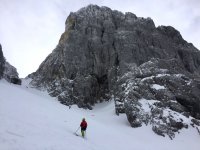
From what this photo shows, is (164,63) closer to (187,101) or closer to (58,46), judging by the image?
(187,101)

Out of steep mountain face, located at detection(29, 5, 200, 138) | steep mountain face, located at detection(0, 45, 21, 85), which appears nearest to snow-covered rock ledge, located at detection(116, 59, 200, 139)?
steep mountain face, located at detection(29, 5, 200, 138)

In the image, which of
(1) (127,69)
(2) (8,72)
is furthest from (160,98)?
(2) (8,72)

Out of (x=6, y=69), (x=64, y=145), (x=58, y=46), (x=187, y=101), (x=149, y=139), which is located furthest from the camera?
(x=58, y=46)

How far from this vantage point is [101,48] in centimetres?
6775

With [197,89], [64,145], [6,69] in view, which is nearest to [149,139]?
[197,89]

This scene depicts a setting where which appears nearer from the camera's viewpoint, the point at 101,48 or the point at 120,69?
the point at 120,69

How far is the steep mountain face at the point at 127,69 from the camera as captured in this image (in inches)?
1867

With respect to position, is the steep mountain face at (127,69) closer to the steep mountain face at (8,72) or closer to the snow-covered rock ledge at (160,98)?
the snow-covered rock ledge at (160,98)

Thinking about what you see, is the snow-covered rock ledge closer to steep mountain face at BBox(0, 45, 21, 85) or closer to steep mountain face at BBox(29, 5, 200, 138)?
steep mountain face at BBox(29, 5, 200, 138)

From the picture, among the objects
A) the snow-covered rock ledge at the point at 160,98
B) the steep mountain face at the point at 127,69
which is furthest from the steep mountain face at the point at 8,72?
the snow-covered rock ledge at the point at 160,98

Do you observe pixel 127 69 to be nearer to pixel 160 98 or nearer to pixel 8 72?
pixel 160 98

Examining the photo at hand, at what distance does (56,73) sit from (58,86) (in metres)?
4.71

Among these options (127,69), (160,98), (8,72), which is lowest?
(160,98)

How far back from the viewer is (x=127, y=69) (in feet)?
192
